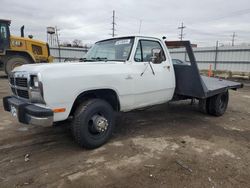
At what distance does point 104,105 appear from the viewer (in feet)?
13.4

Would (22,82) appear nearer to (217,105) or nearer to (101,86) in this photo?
(101,86)

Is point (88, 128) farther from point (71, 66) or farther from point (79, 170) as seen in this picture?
point (71, 66)

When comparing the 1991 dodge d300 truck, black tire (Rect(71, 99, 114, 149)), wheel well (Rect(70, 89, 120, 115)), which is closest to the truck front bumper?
the 1991 dodge d300 truck

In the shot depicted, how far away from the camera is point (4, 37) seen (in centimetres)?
1275

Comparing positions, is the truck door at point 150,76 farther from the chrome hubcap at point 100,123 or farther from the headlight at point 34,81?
the headlight at point 34,81

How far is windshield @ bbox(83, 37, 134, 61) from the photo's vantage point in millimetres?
4680

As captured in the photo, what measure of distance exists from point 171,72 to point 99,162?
277 cm

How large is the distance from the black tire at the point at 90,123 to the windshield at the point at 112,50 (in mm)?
1086

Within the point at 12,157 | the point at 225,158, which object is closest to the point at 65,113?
the point at 12,157

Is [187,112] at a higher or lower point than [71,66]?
lower

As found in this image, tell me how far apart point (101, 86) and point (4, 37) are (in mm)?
11135

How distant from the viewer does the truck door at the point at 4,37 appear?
41.6ft

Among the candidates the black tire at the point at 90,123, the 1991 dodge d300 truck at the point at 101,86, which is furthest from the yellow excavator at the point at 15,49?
the black tire at the point at 90,123

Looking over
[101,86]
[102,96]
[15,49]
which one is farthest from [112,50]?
[15,49]
